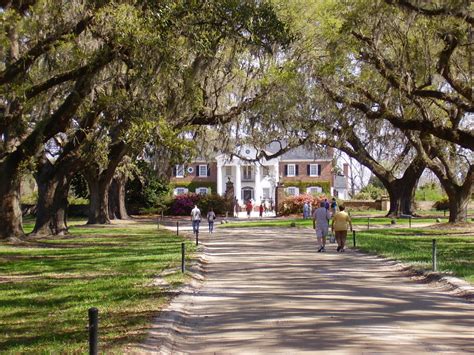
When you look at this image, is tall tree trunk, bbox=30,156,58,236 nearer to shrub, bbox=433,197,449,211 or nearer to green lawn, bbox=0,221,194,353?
green lawn, bbox=0,221,194,353

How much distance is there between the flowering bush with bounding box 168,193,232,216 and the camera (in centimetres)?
5903

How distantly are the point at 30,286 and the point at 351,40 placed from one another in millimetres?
14763

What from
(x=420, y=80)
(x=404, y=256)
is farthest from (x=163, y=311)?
(x=420, y=80)

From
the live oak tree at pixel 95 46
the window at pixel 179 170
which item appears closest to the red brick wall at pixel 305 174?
the window at pixel 179 170

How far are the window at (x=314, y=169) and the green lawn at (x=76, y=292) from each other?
58.1 meters

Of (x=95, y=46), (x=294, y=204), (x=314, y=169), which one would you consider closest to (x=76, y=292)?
(x=95, y=46)

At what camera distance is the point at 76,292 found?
42.0 feet

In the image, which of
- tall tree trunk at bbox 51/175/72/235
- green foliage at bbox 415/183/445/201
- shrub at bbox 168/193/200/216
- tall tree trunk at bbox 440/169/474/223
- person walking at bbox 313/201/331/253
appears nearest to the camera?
person walking at bbox 313/201/331/253

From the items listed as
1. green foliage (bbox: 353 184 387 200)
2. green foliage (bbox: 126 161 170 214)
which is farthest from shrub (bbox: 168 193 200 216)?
green foliage (bbox: 353 184 387 200)

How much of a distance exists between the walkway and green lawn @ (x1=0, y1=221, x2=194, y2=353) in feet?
1.90

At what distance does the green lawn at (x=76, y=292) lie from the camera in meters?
8.54

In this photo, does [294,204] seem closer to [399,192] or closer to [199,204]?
[199,204]

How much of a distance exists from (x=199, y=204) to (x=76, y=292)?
46.4 m

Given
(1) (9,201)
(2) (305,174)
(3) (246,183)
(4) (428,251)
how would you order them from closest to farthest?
(4) (428,251) < (1) (9,201) < (2) (305,174) < (3) (246,183)
